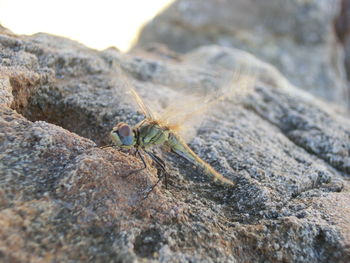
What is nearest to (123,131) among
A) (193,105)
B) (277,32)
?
(193,105)

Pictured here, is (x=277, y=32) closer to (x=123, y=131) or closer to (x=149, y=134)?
(x=149, y=134)

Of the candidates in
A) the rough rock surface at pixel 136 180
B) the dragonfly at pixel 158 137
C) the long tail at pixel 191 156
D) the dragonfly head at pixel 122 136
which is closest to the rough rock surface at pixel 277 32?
the rough rock surface at pixel 136 180

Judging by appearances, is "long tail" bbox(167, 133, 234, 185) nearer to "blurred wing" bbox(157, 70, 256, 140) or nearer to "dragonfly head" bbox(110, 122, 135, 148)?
"blurred wing" bbox(157, 70, 256, 140)

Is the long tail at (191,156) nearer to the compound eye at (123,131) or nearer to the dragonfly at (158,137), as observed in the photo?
the dragonfly at (158,137)

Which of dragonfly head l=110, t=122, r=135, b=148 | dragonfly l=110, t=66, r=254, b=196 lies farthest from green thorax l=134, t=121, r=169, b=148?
dragonfly head l=110, t=122, r=135, b=148

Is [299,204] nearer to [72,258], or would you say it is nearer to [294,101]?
[72,258]

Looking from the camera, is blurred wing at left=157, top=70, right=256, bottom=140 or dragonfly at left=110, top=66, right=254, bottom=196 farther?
blurred wing at left=157, top=70, right=256, bottom=140
